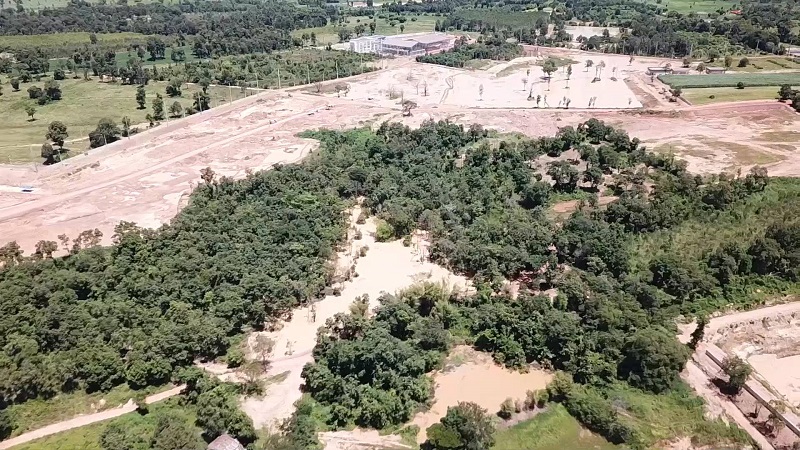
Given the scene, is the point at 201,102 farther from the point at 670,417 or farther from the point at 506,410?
the point at 670,417

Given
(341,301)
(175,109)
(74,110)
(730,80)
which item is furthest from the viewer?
(730,80)

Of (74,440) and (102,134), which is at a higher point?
(102,134)

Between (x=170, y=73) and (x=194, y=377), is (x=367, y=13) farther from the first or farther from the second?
(x=194, y=377)

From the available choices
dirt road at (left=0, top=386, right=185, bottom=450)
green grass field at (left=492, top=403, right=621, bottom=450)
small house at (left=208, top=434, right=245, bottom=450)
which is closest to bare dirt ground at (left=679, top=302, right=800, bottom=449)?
green grass field at (left=492, top=403, right=621, bottom=450)

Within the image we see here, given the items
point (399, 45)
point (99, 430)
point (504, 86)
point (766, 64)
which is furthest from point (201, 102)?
point (766, 64)

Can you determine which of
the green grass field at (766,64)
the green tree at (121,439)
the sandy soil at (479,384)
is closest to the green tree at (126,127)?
the green tree at (121,439)
